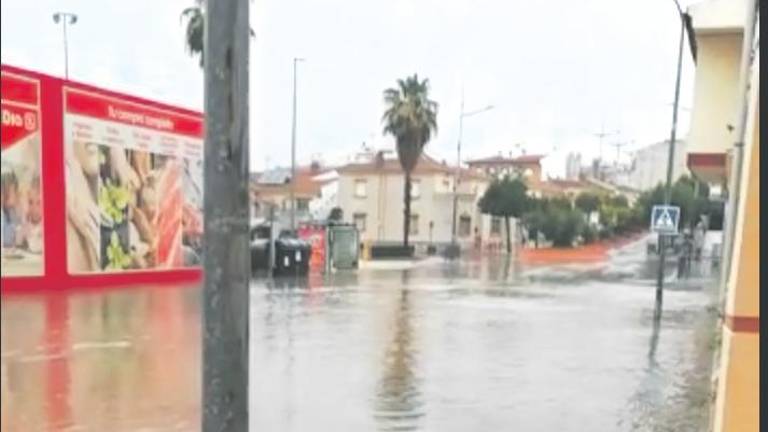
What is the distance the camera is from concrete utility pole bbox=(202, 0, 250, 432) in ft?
7.80

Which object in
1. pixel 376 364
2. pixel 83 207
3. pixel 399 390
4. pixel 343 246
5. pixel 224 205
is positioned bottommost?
pixel 343 246

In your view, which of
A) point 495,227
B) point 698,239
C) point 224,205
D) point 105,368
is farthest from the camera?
point 495,227

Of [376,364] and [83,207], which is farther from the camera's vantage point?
[83,207]

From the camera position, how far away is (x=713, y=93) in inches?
664

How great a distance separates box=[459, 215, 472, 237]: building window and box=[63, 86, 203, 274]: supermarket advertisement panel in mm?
51197

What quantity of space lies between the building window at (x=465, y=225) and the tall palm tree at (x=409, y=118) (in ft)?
49.9

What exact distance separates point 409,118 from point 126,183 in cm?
3756

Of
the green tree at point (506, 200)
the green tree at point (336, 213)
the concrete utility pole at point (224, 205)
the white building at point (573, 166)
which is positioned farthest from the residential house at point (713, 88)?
the white building at point (573, 166)

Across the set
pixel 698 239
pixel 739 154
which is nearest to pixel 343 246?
pixel 698 239

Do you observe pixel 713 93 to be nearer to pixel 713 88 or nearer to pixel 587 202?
pixel 713 88

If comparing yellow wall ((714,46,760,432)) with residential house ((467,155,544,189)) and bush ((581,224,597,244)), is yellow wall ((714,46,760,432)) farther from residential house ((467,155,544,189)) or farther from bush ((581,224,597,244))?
residential house ((467,155,544,189))

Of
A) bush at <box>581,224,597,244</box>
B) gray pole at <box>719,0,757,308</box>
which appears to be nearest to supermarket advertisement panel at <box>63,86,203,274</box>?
gray pole at <box>719,0,757,308</box>

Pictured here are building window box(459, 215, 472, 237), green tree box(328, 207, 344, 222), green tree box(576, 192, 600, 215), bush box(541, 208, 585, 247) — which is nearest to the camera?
green tree box(328, 207, 344, 222)

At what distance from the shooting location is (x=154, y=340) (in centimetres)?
1332
